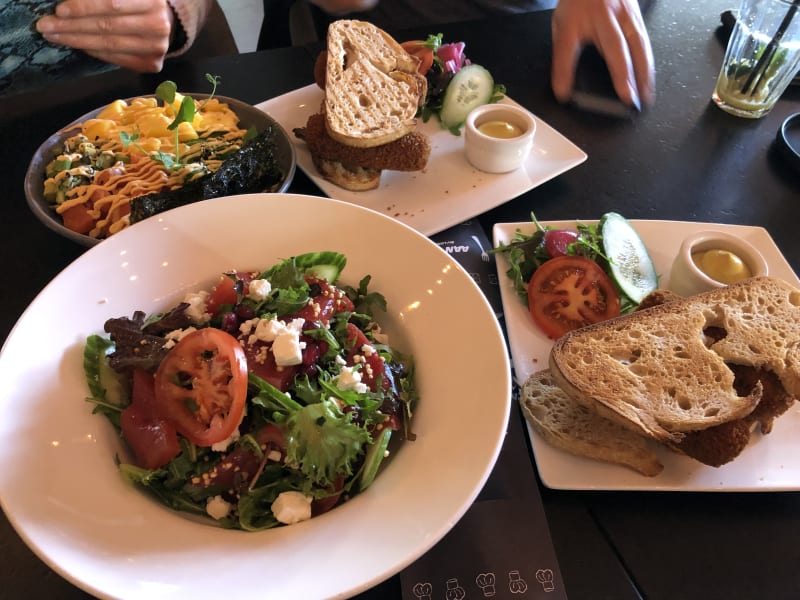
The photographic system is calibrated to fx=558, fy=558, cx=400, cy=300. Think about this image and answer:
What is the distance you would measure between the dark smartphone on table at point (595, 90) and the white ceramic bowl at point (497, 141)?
0.52 metres

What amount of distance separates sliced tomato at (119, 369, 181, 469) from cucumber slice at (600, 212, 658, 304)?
132 centimetres

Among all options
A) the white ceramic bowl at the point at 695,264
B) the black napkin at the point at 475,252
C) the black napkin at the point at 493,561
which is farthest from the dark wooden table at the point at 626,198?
the white ceramic bowl at the point at 695,264

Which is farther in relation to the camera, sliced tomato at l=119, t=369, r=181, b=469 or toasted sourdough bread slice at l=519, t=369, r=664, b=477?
toasted sourdough bread slice at l=519, t=369, r=664, b=477

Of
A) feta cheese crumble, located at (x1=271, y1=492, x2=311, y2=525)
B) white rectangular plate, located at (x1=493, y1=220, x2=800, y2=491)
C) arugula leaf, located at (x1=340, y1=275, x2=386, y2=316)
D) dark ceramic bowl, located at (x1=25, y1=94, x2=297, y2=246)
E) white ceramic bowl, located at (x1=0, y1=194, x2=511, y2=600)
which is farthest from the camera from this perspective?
dark ceramic bowl, located at (x1=25, y1=94, x2=297, y2=246)

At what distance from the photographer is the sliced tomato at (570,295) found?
165cm

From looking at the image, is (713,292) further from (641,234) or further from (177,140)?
(177,140)

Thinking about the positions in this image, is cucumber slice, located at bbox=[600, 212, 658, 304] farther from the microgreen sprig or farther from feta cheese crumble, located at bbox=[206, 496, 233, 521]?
the microgreen sprig

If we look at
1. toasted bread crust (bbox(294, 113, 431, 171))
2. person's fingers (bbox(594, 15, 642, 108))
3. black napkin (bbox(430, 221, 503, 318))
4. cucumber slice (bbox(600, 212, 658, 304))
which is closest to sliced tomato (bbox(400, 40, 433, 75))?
toasted bread crust (bbox(294, 113, 431, 171))

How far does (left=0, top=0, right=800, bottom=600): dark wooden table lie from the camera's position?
46.7 inches

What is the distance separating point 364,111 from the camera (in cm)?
220

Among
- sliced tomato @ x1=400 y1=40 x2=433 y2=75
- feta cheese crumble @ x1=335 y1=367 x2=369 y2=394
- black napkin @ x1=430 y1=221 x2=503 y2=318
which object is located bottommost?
black napkin @ x1=430 y1=221 x2=503 y2=318

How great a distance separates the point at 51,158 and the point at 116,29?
752 mm

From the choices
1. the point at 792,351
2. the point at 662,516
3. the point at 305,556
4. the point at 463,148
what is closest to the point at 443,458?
the point at 305,556

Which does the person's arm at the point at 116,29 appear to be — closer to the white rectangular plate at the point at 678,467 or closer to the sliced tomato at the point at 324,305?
the sliced tomato at the point at 324,305
